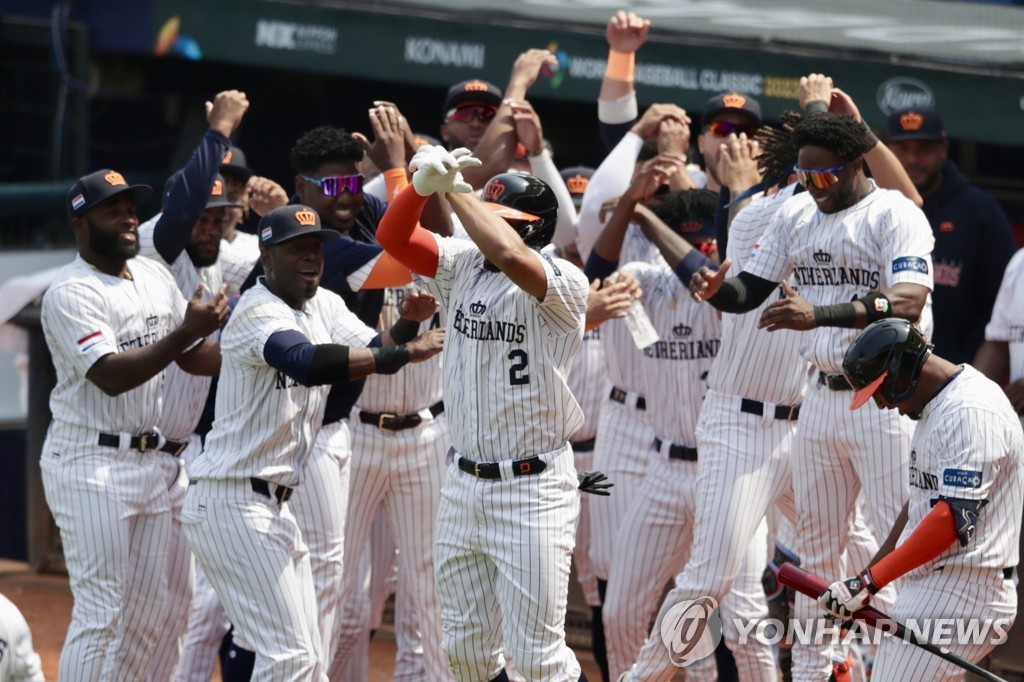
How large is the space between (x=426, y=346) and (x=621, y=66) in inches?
79.3

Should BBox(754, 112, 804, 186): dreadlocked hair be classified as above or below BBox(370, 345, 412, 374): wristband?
above

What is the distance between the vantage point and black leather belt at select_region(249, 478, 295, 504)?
17.9ft

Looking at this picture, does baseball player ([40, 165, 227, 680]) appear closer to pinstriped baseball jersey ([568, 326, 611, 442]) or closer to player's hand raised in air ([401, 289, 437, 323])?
player's hand raised in air ([401, 289, 437, 323])

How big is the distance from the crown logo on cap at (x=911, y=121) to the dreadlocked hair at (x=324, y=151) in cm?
221

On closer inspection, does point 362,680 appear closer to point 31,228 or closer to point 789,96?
point 789,96

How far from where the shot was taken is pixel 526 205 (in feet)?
17.0

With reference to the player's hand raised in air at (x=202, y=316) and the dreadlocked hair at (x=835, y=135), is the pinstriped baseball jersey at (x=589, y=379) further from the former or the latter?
the player's hand raised in air at (x=202, y=316)

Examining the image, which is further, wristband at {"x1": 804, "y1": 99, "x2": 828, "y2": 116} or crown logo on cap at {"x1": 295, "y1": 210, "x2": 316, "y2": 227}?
wristband at {"x1": 804, "y1": 99, "x2": 828, "y2": 116}

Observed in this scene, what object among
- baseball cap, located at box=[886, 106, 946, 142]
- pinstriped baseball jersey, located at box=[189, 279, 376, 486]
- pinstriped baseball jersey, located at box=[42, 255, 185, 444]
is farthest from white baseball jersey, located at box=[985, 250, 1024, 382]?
pinstriped baseball jersey, located at box=[42, 255, 185, 444]

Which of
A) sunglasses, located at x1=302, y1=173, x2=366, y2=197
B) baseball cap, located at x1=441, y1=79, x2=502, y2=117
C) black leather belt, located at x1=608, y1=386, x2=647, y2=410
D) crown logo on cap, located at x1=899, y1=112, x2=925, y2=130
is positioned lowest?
black leather belt, located at x1=608, y1=386, x2=647, y2=410

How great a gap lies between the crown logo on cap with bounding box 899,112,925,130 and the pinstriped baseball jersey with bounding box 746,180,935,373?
3.89 feet

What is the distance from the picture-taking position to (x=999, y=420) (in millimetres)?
4691

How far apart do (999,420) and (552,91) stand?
4.81 meters

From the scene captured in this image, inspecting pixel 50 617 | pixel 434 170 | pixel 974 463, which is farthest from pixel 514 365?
pixel 50 617
